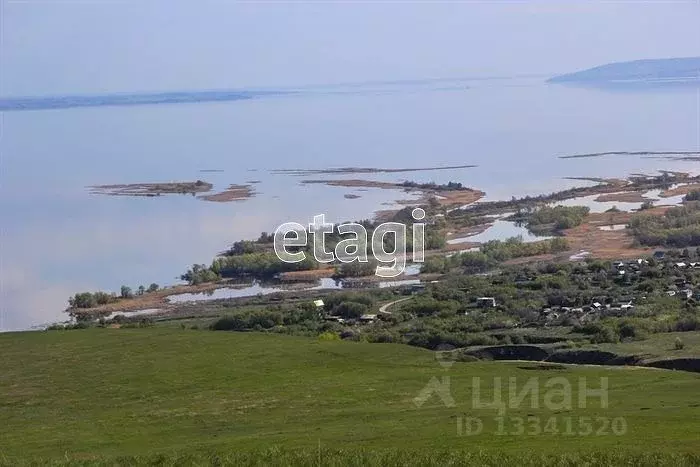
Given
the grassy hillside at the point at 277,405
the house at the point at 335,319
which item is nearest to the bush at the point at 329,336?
the grassy hillside at the point at 277,405

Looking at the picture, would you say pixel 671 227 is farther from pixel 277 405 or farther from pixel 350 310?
pixel 277 405

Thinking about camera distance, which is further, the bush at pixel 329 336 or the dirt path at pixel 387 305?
the dirt path at pixel 387 305

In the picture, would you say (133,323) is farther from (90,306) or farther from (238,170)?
(238,170)

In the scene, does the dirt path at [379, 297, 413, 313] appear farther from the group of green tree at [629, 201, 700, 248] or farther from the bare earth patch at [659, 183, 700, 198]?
the bare earth patch at [659, 183, 700, 198]

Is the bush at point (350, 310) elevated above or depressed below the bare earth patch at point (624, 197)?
below

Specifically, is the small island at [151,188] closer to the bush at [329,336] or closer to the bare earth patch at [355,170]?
the bare earth patch at [355,170]

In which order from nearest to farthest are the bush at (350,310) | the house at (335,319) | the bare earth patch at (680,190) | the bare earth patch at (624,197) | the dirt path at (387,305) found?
1. the house at (335,319)
2. the bush at (350,310)
3. the dirt path at (387,305)
4. the bare earth patch at (624,197)
5. the bare earth patch at (680,190)

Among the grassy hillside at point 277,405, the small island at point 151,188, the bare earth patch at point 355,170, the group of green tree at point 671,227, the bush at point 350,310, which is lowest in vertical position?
the grassy hillside at point 277,405

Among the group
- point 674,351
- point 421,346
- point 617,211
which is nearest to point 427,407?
point 674,351
